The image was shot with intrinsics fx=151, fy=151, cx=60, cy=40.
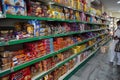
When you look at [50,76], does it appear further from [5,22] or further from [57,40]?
[5,22]

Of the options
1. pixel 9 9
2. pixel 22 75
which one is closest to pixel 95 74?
pixel 22 75

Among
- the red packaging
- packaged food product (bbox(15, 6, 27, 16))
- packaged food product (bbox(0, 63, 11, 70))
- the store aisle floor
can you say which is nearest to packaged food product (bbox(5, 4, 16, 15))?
packaged food product (bbox(15, 6, 27, 16))

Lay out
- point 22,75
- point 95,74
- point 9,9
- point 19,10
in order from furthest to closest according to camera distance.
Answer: point 95,74 < point 22,75 < point 19,10 < point 9,9

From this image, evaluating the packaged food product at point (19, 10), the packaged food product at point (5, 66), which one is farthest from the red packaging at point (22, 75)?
the packaged food product at point (19, 10)

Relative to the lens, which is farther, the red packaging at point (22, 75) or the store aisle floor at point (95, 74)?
the store aisle floor at point (95, 74)

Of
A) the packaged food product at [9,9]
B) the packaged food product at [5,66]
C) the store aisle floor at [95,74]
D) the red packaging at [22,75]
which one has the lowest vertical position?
the store aisle floor at [95,74]

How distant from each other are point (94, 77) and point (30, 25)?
2469 millimetres

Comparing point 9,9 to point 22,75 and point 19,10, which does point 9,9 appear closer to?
point 19,10

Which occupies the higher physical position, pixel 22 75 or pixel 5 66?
pixel 5 66

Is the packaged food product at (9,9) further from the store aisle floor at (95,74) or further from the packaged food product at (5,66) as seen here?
the store aisle floor at (95,74)

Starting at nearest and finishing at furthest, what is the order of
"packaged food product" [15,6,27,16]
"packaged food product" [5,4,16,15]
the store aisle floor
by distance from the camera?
1. "packaged food product" [5,4,16,15]
2. "packaged food product" [15,6,27,16]
3. the store aisle floor

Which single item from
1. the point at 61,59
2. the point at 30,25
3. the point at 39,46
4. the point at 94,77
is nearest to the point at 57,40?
the point at 61,59

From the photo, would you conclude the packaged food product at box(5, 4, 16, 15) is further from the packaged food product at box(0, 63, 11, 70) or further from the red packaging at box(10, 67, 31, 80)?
the red packaging at box(10, 67, 31, 80)

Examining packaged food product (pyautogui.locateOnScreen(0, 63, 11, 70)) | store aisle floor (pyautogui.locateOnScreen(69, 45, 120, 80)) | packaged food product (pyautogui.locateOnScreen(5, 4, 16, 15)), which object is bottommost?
store aisle floor (pyautogui.locateOnScreen(69, 45, 120, 80))
